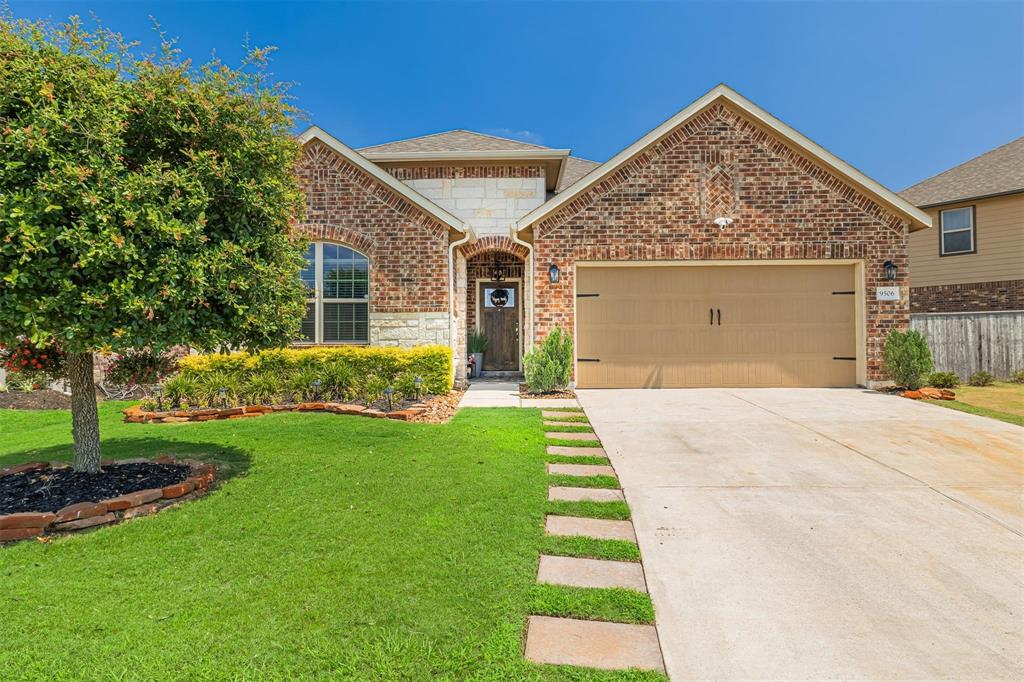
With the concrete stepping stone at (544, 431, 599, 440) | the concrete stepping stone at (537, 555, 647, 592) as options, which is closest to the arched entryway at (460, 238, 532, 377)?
the concrete stepping stone at (544, 431, 599, 440)

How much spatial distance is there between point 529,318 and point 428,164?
4.96 m

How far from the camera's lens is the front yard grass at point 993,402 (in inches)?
304

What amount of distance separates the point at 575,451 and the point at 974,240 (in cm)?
1673

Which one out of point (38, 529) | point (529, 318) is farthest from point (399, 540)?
point (529, 318)

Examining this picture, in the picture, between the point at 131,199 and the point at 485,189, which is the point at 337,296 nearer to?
the point at 485,189

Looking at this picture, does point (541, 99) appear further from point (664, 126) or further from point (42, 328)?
point (42, 328)

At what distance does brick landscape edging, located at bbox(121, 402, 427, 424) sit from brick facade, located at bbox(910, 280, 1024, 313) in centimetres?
1690

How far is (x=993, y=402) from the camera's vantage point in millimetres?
8984

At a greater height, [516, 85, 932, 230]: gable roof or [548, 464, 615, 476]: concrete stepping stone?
[516, 85, 932, 230]: gable roof

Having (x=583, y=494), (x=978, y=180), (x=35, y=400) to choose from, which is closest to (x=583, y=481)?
(x=583, y=494)

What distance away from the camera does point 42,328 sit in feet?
11.0

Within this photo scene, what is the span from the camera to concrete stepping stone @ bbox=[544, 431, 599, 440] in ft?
20.5

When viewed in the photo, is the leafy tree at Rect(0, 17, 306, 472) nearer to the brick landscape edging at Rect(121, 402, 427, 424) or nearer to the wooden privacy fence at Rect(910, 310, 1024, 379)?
the brick landscape edging at Rect(121, 402, 427, 424)

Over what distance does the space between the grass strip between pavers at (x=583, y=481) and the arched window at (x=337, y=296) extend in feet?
22.1
